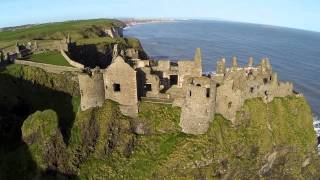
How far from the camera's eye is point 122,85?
140 ft

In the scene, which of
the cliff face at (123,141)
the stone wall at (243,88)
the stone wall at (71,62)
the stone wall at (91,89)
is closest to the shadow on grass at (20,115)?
the cliff face at (123,141)

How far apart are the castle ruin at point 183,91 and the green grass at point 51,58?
12.2 metres

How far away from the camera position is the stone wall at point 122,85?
1658 inches

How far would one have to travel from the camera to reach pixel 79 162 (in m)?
41.4

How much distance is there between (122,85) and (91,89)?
3.41 m

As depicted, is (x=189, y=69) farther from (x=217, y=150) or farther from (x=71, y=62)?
(x=71, y=62)

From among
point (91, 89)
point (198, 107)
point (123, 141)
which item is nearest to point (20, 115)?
point (91, 89)

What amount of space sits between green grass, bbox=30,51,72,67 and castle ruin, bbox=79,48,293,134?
40.0 ft

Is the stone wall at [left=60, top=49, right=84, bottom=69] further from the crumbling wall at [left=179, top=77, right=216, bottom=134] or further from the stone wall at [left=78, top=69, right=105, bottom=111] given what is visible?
the crumbling wall at [left=179, top=77, right=216, bottom=134]

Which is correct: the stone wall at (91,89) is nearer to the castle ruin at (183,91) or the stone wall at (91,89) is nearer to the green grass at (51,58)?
the castle ruin at (183,91)

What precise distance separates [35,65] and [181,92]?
69.0 ft

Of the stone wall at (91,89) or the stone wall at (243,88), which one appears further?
the stone wall at (243,88)

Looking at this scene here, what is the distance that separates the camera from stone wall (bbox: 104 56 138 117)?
42.1 metres

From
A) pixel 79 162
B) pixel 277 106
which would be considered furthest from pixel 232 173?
pixel 79 162
